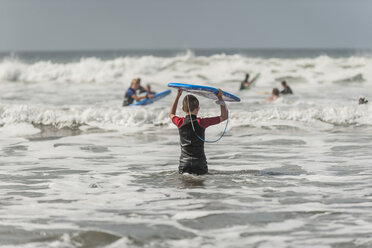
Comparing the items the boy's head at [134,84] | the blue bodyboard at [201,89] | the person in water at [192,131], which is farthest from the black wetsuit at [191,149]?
the boy's head at [134,84]

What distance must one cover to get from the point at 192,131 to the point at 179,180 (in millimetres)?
692

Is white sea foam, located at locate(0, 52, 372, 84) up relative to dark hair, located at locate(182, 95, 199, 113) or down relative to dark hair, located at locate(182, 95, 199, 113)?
up

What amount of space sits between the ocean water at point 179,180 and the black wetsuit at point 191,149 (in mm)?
185

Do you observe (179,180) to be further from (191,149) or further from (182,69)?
(182,69)

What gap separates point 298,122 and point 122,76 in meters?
20.4

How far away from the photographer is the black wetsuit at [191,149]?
7422mm

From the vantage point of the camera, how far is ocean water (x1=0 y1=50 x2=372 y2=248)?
17.2ft

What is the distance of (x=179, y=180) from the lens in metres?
7.47

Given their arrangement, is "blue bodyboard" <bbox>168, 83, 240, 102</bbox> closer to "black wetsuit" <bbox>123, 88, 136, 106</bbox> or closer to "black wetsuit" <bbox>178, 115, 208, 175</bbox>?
"black wetsuit" <bbox>178, 115, 208, 175</bbox>

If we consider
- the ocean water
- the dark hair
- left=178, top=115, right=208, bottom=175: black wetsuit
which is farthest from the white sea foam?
the dark hair

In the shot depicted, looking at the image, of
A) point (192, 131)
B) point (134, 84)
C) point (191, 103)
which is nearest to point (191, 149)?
point (192, 131)

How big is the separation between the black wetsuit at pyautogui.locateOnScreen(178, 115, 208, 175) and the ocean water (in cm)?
19

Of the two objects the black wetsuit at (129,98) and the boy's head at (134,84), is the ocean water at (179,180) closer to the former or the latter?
the black wetsuit at (129,98)

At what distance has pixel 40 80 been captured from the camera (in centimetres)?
3269
